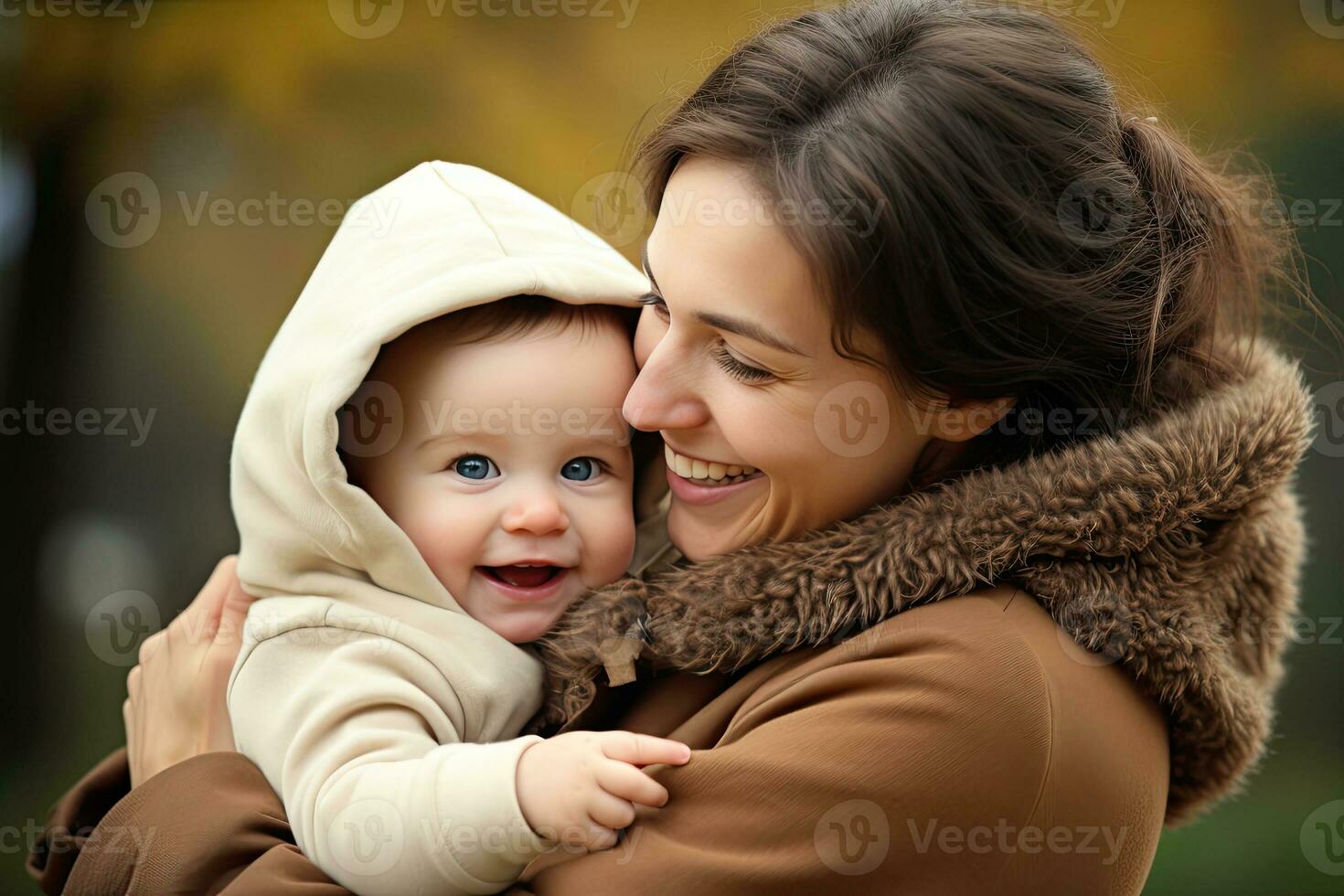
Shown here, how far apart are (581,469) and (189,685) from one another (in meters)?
0.65

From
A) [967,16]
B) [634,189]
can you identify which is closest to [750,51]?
[967,16]

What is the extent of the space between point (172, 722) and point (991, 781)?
1123mm

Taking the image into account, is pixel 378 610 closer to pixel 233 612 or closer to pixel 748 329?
pixel 233 612

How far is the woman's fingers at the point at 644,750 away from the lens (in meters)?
1.13

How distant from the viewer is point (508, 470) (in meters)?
1.44

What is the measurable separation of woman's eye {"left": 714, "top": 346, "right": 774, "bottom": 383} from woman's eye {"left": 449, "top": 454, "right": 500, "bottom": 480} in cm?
31

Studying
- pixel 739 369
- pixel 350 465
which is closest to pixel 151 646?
pixel 350 465

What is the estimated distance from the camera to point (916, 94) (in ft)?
4.09

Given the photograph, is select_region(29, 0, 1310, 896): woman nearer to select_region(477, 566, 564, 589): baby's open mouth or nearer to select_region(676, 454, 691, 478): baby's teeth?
select_region(676, 454, 691, 478): baby's teeth

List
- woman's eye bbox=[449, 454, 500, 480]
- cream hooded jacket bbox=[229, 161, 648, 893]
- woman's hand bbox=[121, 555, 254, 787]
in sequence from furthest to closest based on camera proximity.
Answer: woman's hand bbox=[121, 555, 254, 787]
woman's eye bbox=[449, 454, 500, 480]
cream hooded jacket bbox=[229, 161, 648, 893]

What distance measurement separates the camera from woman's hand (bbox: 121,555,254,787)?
5.40ft

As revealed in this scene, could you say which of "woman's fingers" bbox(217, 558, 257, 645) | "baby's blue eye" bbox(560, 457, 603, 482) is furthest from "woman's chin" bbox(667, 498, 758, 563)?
"woman's fingers" bbox(217, 558, 257, 645)

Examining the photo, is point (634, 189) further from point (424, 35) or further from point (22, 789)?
point (22, 789)

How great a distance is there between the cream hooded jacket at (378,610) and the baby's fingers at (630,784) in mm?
105
